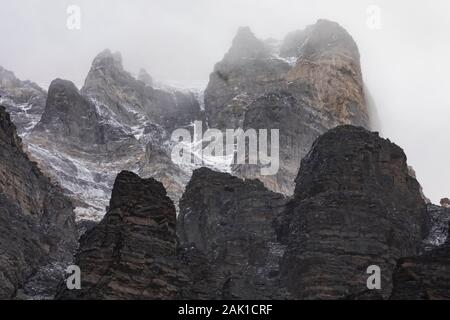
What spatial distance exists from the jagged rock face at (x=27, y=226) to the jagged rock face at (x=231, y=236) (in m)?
10.4

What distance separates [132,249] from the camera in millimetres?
62312

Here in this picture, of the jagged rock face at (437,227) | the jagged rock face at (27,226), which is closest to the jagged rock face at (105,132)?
the jagged rock face at (27,226)

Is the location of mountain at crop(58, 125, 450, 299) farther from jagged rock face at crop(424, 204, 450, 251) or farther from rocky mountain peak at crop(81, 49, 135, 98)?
rocky mountain peak at crop(81, 49, 135, 98)

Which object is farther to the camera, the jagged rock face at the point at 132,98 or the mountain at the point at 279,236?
the jagged rock face at the point at 132,98

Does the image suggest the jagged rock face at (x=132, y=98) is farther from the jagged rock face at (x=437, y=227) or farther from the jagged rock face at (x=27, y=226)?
the jagged rock face at (x=437, y=227)

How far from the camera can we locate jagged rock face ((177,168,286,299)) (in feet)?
216

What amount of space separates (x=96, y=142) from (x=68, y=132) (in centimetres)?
514

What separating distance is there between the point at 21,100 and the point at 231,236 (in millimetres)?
112629

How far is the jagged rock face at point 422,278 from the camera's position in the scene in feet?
189

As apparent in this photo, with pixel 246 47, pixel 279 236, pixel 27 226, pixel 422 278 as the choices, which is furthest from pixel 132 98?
pixel 422 278

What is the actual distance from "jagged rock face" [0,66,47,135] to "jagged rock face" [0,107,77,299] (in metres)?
69.7

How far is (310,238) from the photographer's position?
71.2 m

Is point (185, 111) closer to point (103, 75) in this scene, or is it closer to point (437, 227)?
point (103, 75)

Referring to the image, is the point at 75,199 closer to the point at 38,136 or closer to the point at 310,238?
the point at 38,136
